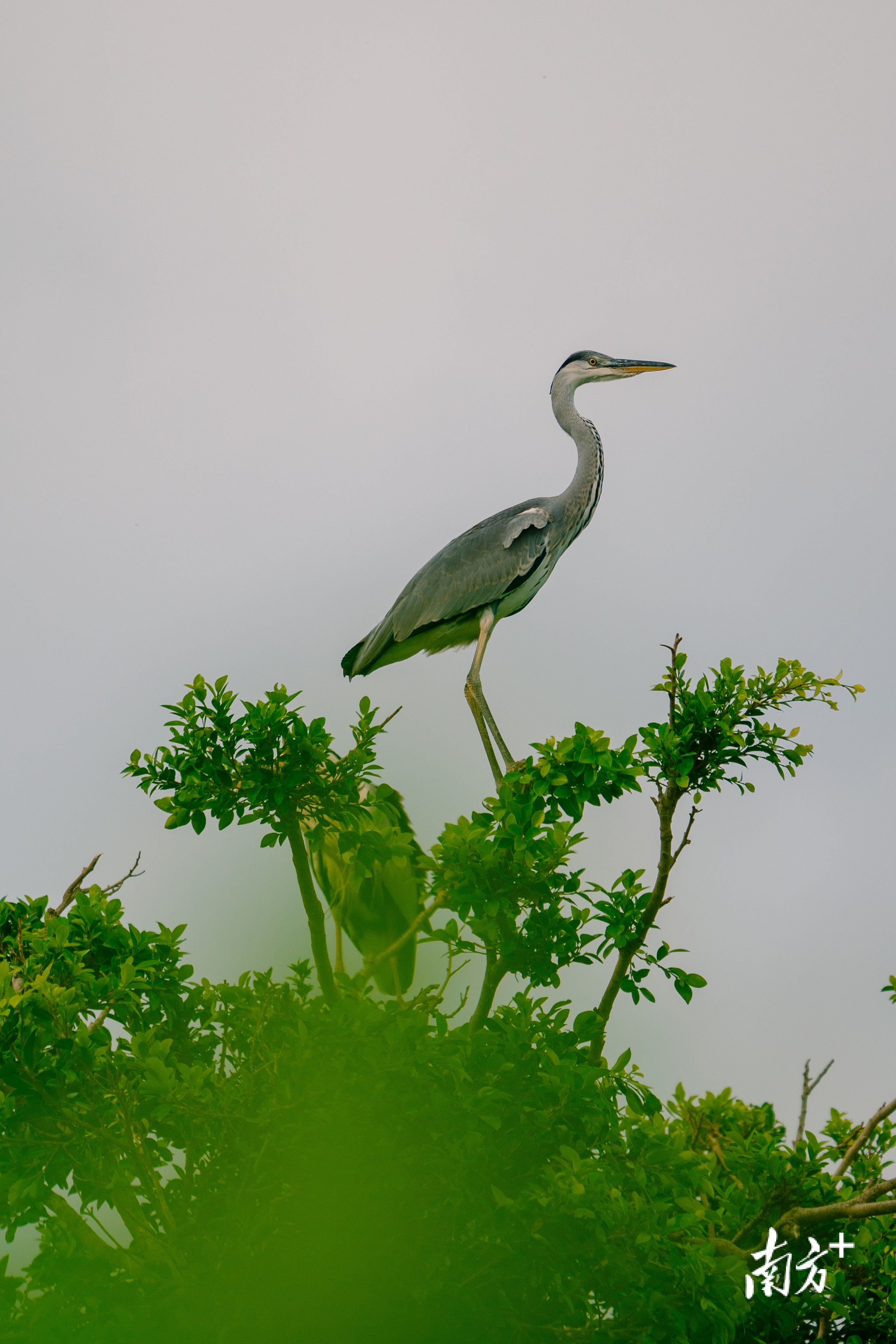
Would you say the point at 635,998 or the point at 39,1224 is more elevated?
the point at 635,998

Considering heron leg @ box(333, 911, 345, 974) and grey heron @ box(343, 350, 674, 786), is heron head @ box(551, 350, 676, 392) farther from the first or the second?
heron leg @ box(333, 911, 345, 974)

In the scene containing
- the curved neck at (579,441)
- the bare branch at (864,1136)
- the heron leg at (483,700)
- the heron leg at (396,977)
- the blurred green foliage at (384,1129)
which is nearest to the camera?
the blurred green foliage at (384,1129)

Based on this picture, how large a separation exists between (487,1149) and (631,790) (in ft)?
4.72

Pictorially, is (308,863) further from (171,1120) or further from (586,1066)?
(586,1066)

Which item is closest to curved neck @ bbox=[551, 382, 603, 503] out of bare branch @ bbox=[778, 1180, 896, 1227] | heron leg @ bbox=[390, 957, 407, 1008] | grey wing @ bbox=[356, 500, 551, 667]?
grey wing @ bbox=[356, 500, 551, 667]

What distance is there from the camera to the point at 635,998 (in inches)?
165

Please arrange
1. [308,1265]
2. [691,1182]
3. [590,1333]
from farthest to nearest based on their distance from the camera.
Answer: [691,1182] → [590,1333] → [308,1265]

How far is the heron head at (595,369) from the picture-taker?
8.20 meters

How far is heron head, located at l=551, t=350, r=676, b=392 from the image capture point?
8.20 meters

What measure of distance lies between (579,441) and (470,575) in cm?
160

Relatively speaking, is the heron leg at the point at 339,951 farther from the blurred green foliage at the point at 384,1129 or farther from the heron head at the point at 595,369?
the heron head at the point at 595,369

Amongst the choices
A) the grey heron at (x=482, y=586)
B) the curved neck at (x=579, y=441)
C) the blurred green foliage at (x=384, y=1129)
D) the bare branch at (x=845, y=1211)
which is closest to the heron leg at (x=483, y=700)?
the grey heron at (x=482, y=586)

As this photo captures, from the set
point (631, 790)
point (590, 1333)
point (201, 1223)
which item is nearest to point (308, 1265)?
point (201, 1223)

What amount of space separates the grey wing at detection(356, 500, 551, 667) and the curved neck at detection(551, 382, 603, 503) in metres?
0.43
